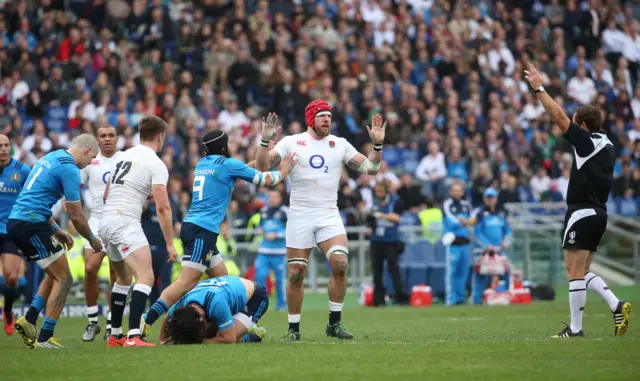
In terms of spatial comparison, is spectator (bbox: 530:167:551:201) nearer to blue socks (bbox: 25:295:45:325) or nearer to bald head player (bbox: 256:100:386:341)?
bald head player (bbox: 256:100:386:341)

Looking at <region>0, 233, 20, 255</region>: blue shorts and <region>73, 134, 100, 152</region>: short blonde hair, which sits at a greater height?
<region>73, 134, 100, 152</region>: short blonde hair

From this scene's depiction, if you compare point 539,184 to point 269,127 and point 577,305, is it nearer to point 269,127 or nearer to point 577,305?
point 577,305

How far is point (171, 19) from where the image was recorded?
30.1m

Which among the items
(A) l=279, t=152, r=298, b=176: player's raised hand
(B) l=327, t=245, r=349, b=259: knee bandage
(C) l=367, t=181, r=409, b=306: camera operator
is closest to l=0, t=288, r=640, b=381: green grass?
(B) l=327, t=245, r=349, b=259: knee bandage

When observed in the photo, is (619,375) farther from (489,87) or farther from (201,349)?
(489,87)

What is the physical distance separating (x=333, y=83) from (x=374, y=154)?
56.9 ft

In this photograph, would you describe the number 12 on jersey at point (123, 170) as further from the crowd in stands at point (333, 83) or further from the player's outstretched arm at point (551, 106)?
the crowd in stands at point (333, 83)

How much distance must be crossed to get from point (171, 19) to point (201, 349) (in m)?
20.5

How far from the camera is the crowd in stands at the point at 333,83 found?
2625 cm

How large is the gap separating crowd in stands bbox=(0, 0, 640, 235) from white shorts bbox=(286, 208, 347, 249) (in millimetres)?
9987

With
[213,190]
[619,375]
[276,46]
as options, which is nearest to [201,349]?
[213,190]

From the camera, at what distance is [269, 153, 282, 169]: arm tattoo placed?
1304 centimetres

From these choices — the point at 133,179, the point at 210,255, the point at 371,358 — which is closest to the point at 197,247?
the point at 210,255

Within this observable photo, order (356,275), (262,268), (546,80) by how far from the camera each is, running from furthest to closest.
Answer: (546,80) < (356,275) < (262,268)
